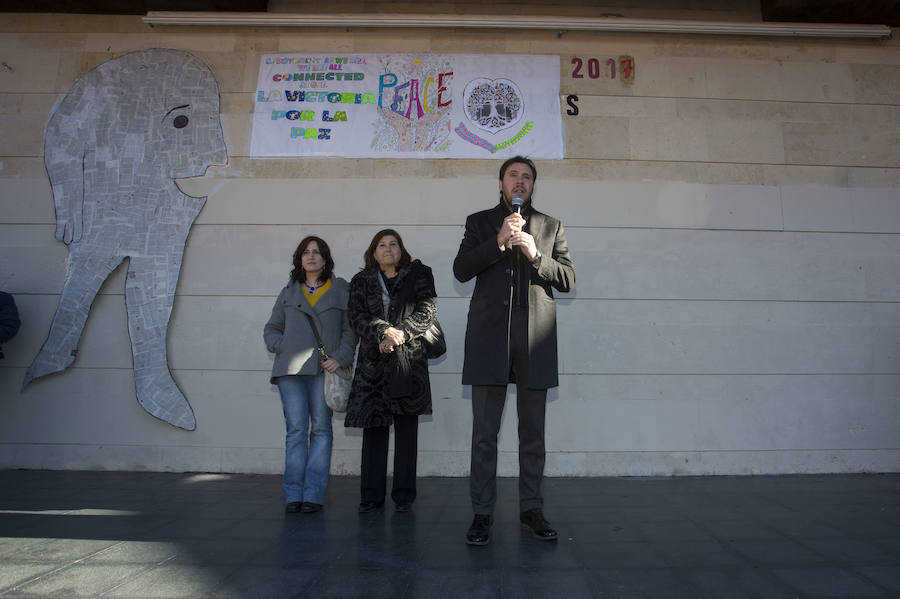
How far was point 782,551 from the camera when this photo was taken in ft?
7.88

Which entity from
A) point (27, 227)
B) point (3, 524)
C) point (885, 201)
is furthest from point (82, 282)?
point (885, 201)

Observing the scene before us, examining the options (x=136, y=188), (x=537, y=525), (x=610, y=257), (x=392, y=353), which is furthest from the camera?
(x=136, y=188)

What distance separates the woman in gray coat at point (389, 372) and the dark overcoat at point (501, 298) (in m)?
0.58

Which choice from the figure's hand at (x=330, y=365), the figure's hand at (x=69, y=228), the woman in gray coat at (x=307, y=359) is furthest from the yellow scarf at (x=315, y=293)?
the figure's hand at (x=69, y=228)

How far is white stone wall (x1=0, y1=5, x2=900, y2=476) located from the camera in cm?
436

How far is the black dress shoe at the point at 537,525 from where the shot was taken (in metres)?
2.54

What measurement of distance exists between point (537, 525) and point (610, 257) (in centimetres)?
258

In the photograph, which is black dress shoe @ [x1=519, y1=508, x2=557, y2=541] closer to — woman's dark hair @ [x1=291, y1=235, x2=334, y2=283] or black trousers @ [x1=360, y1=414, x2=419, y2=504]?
black trousers @ [x1=360, y1=414, x2=419, y2=504]

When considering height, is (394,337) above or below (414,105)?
below

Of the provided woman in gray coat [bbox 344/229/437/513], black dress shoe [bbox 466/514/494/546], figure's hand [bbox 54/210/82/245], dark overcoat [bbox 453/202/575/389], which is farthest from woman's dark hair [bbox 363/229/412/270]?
figure's hand [bbox 54/210/82/245]

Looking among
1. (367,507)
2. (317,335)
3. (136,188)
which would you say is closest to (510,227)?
(317,335)

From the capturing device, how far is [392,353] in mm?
3242

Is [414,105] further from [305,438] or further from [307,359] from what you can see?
[305,438]

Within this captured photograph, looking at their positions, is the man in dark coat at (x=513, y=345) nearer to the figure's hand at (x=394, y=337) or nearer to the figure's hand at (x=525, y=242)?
the figure's hand at (x=525, y=242)
